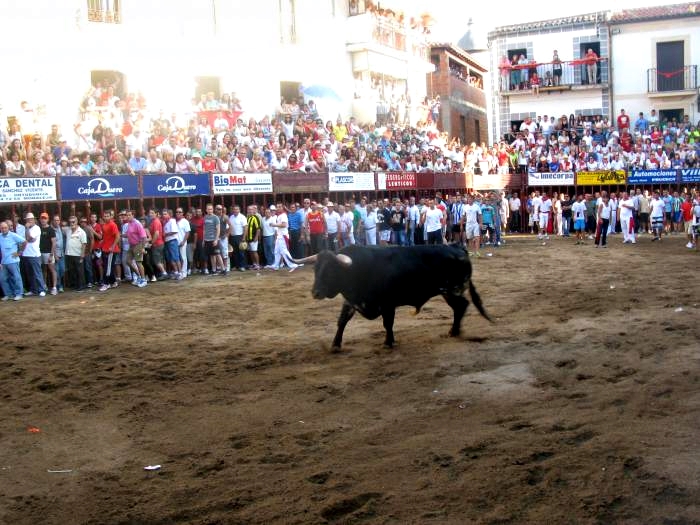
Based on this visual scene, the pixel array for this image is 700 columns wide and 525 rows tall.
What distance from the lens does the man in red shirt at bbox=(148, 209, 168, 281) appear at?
1755 centimetres

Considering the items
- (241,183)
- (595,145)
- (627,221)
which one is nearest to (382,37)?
(595,145)

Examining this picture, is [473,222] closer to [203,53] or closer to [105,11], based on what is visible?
[203,53]

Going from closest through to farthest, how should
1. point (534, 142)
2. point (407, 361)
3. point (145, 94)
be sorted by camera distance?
1. point (407, 361)
2. point (145, 94)
3. point (534, 142)

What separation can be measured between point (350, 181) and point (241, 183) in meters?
4.31

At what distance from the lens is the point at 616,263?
18.4m

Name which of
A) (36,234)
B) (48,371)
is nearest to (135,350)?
(48,371)

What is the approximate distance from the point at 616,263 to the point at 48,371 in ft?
44.1

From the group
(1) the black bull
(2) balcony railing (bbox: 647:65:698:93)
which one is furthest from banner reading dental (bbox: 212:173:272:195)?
(2) balcony railing (bbox: 647:65:698:93)

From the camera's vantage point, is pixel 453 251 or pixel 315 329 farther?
pixel 315 329

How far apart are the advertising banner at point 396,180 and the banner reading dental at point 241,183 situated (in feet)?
16.2

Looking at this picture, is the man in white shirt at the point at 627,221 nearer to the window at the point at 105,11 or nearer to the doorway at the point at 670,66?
the window at the point at 105,11

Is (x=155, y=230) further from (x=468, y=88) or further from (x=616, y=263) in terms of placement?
(x=468, y=88)

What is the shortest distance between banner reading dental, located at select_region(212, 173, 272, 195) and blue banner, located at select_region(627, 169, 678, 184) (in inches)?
650

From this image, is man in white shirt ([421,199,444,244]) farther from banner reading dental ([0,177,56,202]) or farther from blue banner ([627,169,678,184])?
blue banner ([627,169,678,184])
